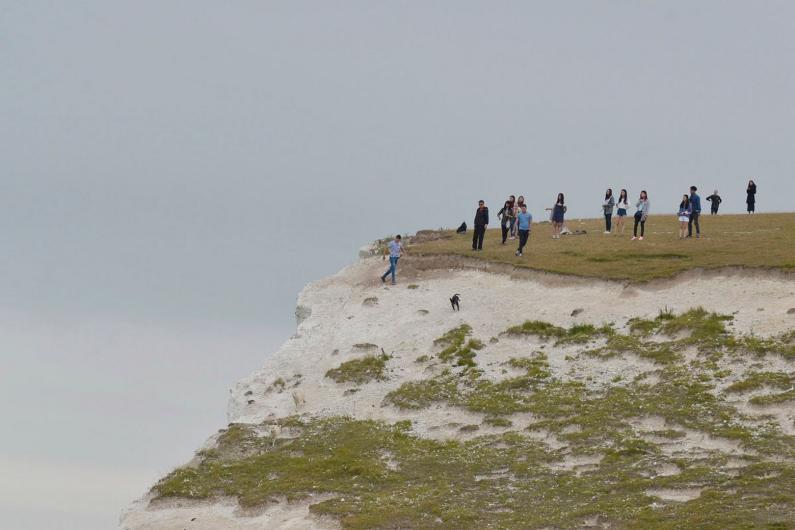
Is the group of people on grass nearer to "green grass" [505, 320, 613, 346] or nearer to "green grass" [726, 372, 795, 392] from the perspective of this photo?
"green grass" [505, 320, 613, 346]

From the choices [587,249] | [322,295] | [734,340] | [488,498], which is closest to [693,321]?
[734,340]

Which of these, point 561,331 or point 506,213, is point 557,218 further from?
point 561,331

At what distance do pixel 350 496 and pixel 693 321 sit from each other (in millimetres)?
21692

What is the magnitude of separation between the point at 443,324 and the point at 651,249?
1475cm

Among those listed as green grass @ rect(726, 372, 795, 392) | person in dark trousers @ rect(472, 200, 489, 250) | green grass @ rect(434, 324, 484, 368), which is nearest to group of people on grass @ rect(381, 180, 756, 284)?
person in dark trousers @ rect(472, 200, 489, 250)

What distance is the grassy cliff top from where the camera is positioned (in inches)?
2100

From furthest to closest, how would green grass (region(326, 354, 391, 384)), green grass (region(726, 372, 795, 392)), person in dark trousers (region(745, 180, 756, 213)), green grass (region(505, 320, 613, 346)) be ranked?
person in dark trousers (region(745, 180, 756, 213))
green grass (region(326, 354, 391, 384))
green grass (region(505, 320, 613, 346))
green grass (region(726, 372, 795, 392))

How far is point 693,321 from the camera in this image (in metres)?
46.6

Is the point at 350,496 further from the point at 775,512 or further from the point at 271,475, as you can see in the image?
the point at 775,512

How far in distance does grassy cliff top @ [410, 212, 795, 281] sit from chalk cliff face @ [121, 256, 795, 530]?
58.5 inches

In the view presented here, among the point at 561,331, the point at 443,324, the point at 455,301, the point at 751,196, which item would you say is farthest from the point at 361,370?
the point at 751,196

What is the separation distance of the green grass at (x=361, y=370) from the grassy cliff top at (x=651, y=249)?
40.2ft

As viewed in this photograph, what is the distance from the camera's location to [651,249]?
194 feet

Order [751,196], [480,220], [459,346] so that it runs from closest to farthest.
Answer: [459,346], [480,220], [751,196]
